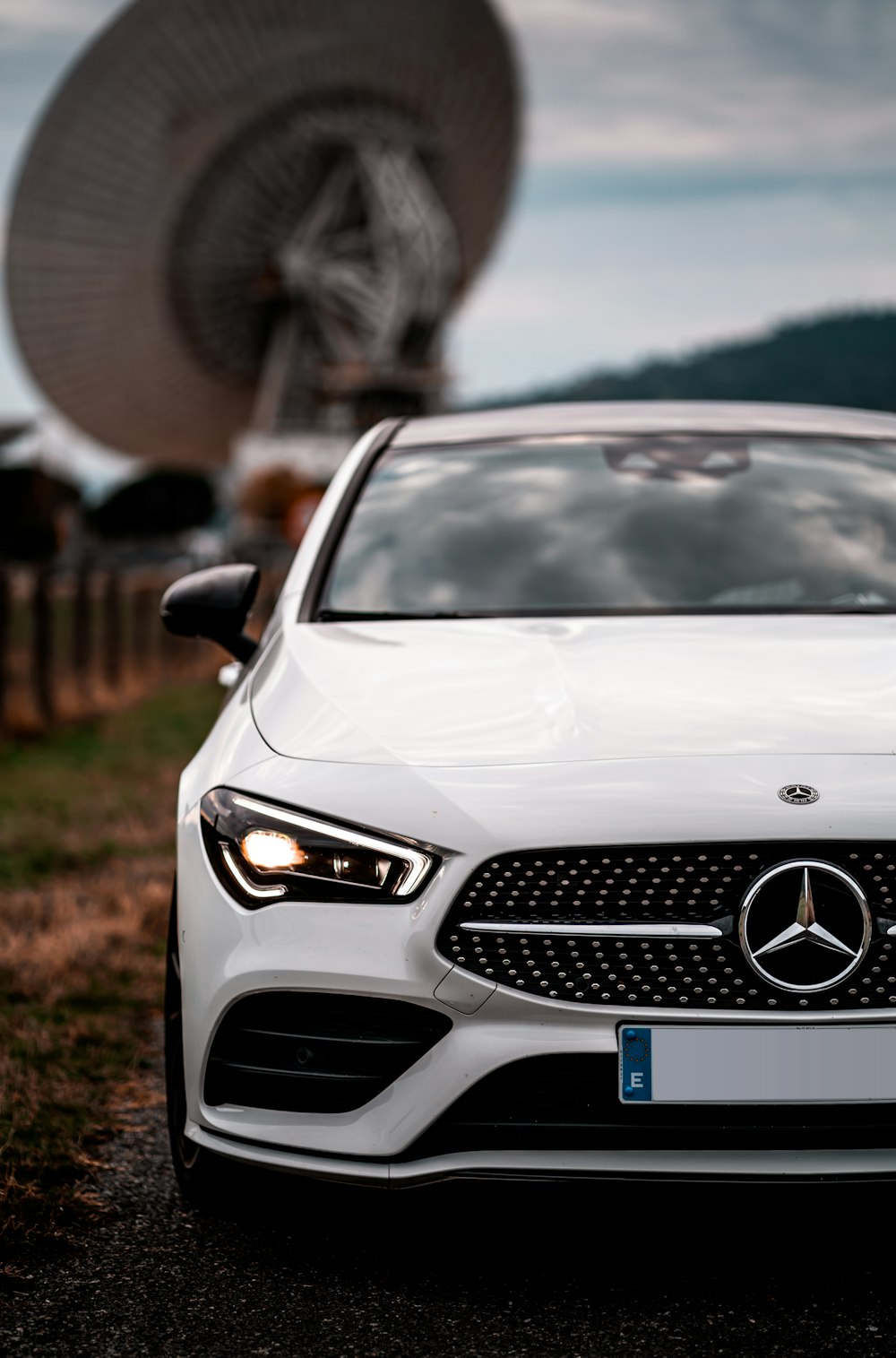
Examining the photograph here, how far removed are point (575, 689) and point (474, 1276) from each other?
3.27ft

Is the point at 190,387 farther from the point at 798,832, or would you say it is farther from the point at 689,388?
the point at 798,832

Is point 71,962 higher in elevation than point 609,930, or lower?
lower

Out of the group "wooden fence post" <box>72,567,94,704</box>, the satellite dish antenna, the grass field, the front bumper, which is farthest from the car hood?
the satellite dish antenna

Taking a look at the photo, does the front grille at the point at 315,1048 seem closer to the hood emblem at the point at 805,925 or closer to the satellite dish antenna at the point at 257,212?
the hood emblem at the point at 805,925

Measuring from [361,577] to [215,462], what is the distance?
66.6 meters

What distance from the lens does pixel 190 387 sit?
5934 centimetres

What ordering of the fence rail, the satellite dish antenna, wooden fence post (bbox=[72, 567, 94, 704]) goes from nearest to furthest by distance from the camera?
the fence rail < wooden fence post (bbox=[72, 567, 94, 704]) < the satellite dish antenna

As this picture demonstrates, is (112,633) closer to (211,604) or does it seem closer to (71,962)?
(71,962)

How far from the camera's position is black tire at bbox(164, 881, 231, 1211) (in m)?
2.93

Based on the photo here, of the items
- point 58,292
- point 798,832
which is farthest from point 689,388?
point 58,292

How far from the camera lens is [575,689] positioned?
9.86 ft

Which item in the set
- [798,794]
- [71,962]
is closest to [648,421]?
[798,794]

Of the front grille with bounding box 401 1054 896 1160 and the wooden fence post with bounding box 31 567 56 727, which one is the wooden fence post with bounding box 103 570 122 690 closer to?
the wooden fence post with bounding box 31 567 56 727

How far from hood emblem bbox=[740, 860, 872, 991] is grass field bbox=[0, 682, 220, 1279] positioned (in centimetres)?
138
